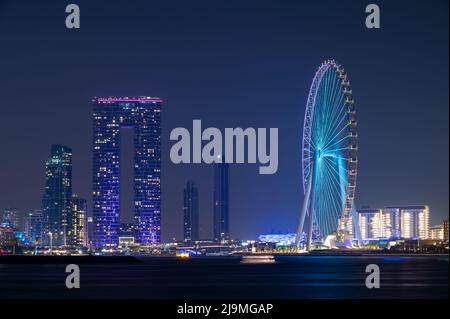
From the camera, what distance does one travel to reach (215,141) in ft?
193

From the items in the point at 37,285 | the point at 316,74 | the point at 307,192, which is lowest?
the point at 37,285

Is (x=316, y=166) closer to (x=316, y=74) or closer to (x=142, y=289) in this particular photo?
(x=316, y=74)

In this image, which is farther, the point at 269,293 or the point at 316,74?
the point at 316,74

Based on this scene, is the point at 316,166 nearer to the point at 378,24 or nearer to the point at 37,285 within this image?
the point at 37,285

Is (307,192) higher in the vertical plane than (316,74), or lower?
lower
